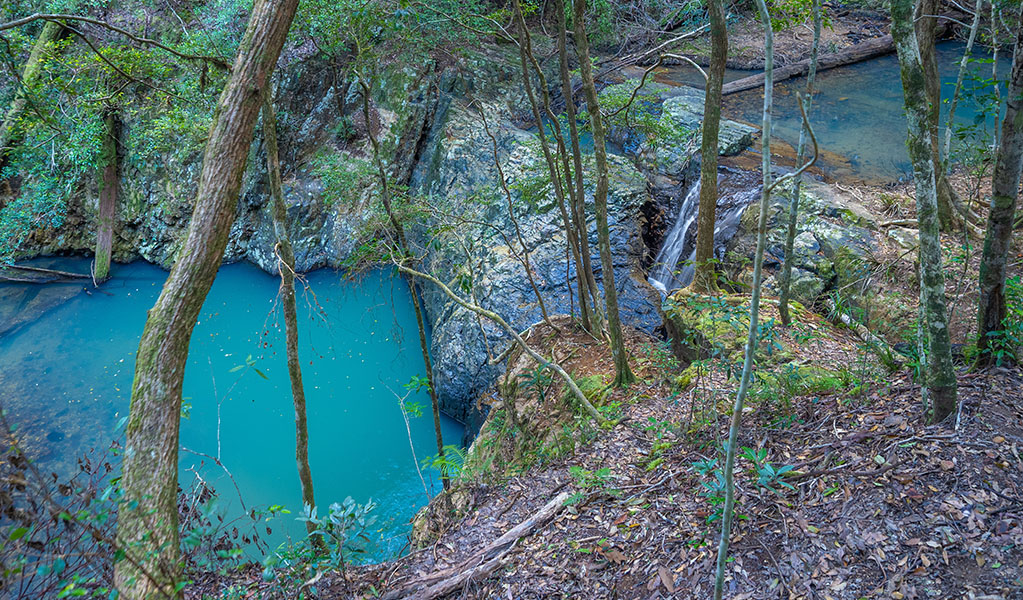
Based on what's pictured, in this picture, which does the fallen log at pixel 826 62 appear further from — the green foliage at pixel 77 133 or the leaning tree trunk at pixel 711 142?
the green foliage at pixel 77 133

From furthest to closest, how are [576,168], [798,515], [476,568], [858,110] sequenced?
1. [858,110]
2. [576,168]
3. [476,568]
4. [798,515]

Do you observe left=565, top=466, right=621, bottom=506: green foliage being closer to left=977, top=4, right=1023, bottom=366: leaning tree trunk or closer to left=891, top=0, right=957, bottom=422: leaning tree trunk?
left=891, top=0, right=957, bottom=422: leaning tree trunk

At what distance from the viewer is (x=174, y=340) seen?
9.80 feet

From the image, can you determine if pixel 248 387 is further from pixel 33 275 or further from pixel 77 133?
pixel 33 275

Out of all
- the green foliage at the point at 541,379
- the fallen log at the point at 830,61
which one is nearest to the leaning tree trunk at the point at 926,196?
the green foliage at the point at 541,379

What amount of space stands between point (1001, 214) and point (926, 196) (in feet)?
2.05

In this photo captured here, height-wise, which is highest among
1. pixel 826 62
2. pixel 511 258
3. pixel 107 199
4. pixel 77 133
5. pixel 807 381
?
pixel 826 62

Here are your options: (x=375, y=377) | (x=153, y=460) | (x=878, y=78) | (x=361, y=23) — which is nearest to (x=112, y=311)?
(x=375, y=377)

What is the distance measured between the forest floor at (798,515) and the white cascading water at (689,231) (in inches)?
167

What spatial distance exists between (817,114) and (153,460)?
13.0m

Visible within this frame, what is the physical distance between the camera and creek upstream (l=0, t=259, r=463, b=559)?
8.16 metres

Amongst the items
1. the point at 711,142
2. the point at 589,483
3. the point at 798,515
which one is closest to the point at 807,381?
the point at 798,515

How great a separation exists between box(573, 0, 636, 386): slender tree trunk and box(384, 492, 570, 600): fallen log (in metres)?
1.93

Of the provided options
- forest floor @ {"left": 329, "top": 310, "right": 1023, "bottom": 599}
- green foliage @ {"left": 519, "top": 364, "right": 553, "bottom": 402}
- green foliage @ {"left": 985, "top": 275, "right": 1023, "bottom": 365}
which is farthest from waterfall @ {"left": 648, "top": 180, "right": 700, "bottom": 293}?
green foliage @ {"left": 985, "top": 275, "right": 1023, "bottom": 365}
